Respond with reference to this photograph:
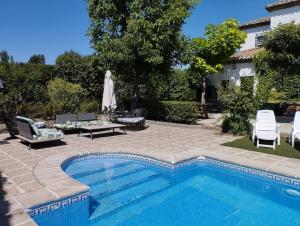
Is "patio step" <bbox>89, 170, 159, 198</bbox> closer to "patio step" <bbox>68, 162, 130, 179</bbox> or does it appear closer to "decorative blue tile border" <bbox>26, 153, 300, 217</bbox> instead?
"decorative blue tile border" <bbox>26, 153, 300, 217</bbox>

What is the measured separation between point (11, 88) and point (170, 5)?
32.9 feet

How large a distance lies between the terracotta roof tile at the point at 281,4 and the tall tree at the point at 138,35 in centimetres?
984

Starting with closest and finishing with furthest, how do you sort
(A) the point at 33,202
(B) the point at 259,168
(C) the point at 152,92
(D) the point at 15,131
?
(A) the point at 33,202, (B) the point at 259,168, (D) the point at 15,131, (C) the point at 152,92

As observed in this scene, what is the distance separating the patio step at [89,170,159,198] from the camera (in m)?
6.44

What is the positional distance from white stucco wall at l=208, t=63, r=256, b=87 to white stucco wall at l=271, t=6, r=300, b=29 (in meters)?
4.16

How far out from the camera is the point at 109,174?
25.0 feet

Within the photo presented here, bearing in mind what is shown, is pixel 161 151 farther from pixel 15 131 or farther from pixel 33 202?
pixel 15 131

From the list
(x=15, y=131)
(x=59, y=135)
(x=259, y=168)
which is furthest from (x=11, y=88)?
(x=259, y=168)

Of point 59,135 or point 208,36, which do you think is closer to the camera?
point 59,135

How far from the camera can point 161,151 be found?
913cm

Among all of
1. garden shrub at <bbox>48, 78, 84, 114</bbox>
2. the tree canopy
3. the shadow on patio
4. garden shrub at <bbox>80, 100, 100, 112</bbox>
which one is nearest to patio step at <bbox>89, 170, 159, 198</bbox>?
the shadow on patio

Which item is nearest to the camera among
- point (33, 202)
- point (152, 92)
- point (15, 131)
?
point (33, 202)

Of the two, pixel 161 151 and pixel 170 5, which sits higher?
pixel 170 5

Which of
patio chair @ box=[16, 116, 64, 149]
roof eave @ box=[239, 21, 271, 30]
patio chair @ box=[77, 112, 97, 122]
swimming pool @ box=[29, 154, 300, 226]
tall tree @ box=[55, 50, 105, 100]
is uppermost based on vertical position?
roof eave @ box=[239, 21, 271, 30]
